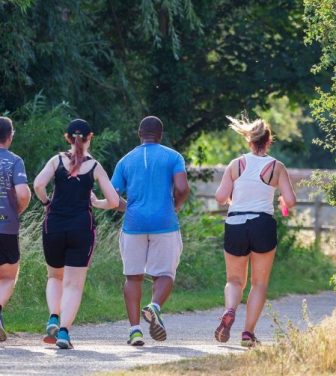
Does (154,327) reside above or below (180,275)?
below

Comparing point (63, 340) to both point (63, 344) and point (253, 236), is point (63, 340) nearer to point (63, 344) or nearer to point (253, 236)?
point (63, 344)

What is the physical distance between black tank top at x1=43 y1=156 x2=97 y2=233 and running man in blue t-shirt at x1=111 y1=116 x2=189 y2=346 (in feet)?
2.11

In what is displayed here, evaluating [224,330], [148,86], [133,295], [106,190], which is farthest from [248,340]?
[148,86]

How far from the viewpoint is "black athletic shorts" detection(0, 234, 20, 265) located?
11203 millimetres

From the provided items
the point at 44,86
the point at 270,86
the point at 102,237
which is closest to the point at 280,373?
the point at 102,237

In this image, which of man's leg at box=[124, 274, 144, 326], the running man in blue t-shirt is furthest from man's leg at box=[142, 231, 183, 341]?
man's leg at box=[124, 274, 144, 326]

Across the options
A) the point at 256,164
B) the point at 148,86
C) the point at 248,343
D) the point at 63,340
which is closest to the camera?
the point at 63,340

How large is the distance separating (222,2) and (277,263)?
199 inches

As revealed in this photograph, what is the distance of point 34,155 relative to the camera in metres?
18.1

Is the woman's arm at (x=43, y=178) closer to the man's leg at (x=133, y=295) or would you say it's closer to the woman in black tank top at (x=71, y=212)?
the woman in black tank top at (x=71, y=212)

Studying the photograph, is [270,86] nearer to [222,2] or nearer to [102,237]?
[222,2]

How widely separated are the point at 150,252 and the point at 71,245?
0.87 meters

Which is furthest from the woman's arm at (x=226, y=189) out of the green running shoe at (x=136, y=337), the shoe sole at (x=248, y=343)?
the green running shoe at (x=136, y=337)

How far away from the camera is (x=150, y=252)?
36.9ft
